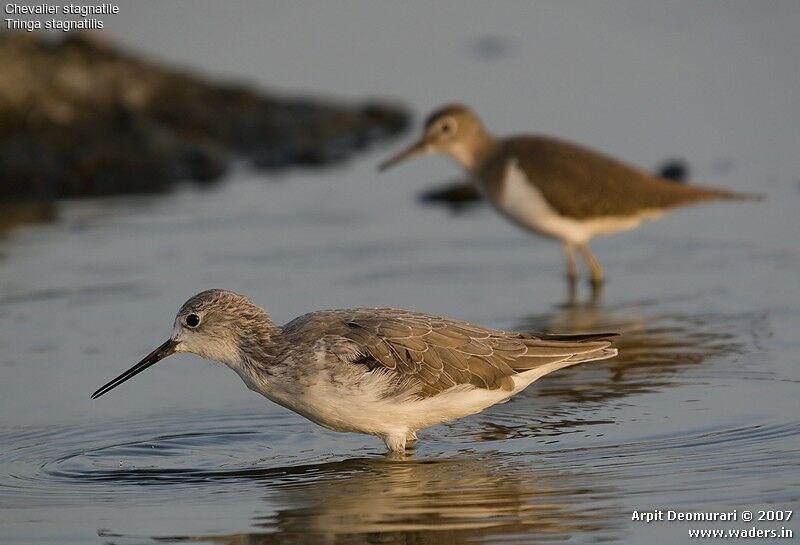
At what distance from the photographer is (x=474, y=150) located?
1608 cm

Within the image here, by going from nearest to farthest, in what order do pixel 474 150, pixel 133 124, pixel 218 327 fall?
pixel 218 327 < pixel 474 150 < pixel 133 124

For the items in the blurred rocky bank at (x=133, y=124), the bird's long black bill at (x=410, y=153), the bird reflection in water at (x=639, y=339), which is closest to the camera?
the bird reflection in water at (x=639, y=339)

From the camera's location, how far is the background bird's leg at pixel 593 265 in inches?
580

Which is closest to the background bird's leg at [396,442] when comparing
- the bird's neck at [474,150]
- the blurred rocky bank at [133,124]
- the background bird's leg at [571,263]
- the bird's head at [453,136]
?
the background bird's leg at [571,263]

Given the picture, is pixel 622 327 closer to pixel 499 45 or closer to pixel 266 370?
pixel 266 370

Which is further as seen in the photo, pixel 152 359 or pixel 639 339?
pixel 639 339

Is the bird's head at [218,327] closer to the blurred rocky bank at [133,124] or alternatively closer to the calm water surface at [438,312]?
the calm water surface at [438,312]

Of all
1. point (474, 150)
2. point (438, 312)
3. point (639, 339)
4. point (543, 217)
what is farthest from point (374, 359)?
point (474, 150)

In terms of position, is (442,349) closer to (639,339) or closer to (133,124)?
(639,339)

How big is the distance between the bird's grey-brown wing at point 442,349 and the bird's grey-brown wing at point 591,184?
180 inches

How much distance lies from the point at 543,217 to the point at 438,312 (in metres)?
2.04

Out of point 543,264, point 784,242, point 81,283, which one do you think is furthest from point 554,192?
point 81,283

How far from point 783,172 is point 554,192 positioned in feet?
11.6

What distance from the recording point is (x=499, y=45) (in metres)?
23.1
